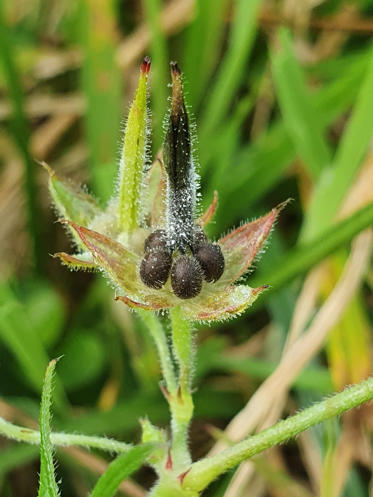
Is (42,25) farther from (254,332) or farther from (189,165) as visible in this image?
(189,165)

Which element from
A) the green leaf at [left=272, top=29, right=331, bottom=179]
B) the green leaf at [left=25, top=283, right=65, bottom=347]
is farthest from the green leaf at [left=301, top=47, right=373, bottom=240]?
the green leaf at [left=25, top=283, right=65, bottom=347]

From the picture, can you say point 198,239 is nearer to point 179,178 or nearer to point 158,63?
point 179,178

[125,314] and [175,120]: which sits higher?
[125,314]

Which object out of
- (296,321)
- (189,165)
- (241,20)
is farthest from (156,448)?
(241,20)

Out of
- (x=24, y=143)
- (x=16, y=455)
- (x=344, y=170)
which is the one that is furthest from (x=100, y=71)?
(x=16, y=455)

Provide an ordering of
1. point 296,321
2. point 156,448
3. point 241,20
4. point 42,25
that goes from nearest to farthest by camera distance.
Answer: point 156,448, point 296,321, point 241,20, point 42,25

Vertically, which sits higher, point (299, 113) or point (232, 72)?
point (232, 72)
